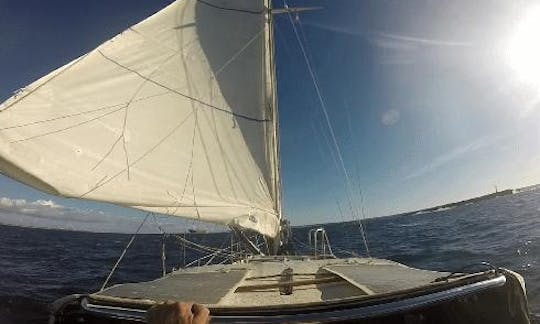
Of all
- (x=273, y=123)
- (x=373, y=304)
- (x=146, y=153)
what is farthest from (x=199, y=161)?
(x=373, y=304)

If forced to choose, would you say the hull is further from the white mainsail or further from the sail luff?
the sail luff

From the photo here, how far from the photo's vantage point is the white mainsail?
540 cm

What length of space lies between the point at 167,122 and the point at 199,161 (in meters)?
0.94

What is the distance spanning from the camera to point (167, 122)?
24.3 feet

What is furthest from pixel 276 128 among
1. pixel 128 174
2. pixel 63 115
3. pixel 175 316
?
pixel 175 316

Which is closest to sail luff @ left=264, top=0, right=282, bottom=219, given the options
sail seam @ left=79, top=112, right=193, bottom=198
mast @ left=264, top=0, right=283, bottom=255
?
mast @ left=264, top=0, right=283, bottom=255

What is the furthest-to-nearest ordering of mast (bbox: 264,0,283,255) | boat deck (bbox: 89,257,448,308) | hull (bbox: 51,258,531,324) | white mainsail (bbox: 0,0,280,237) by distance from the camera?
mast (bbox: 264,0,283,255), white mainsail (bbox: 0,0,280,237), boat deck (bbox: 89,257,448,308), hull (bbox: 51,258,531,324)

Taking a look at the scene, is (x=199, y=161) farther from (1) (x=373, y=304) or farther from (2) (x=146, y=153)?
(1) (x=373, y=304)

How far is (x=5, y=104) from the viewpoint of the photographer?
4.93 meters

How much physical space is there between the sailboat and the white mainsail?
0.07 ft

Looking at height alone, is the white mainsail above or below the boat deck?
above

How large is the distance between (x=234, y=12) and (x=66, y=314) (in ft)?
27.6

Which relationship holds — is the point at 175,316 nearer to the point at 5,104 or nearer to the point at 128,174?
the point at 5,104

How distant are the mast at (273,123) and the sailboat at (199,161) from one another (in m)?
0.05
